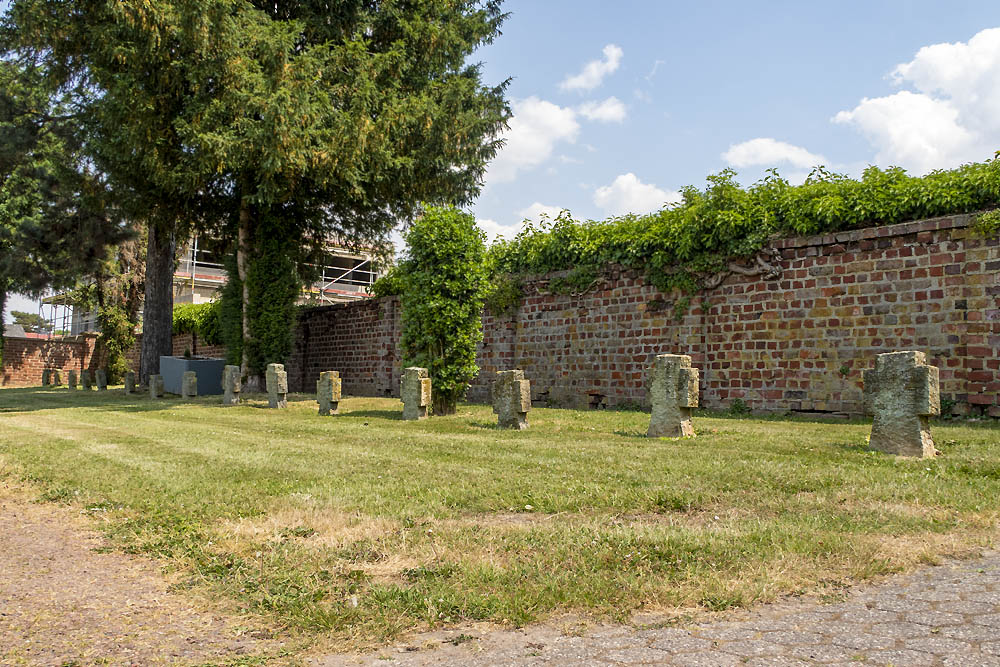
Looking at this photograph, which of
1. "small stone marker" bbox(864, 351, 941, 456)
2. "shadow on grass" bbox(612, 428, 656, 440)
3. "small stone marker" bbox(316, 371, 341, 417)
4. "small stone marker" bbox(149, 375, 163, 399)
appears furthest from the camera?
"small stone marker" bbox(149, 375, 163, 399)

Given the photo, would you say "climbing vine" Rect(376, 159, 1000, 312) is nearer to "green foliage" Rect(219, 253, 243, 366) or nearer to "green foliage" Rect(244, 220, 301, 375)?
"green foliage" Rect(244, 220, 301, 375)

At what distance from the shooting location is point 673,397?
29.4 ft

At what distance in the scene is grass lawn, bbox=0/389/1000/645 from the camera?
3336 millimetres

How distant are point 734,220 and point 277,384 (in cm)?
1006

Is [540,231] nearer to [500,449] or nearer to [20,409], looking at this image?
[500,449]

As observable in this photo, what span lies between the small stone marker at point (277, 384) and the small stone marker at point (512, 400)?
→ 6608 mm

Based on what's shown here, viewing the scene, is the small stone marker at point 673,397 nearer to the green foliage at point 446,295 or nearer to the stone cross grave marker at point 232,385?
the green foliage at point 446,295

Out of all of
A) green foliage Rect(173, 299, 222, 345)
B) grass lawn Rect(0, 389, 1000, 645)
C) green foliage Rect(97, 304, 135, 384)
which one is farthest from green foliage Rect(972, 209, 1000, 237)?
green foliage Rect(97, 304, 135, 384)

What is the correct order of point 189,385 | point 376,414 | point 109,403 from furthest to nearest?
point 189,385
point 109,403
point 376,414

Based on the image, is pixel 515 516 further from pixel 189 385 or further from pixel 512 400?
pixel 189 385

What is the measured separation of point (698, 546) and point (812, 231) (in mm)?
9818

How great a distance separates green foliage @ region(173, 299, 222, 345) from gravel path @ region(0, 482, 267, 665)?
24.1m

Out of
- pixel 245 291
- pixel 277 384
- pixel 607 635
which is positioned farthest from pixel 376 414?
pixel 607 635

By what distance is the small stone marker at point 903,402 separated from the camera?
22.9 feet
